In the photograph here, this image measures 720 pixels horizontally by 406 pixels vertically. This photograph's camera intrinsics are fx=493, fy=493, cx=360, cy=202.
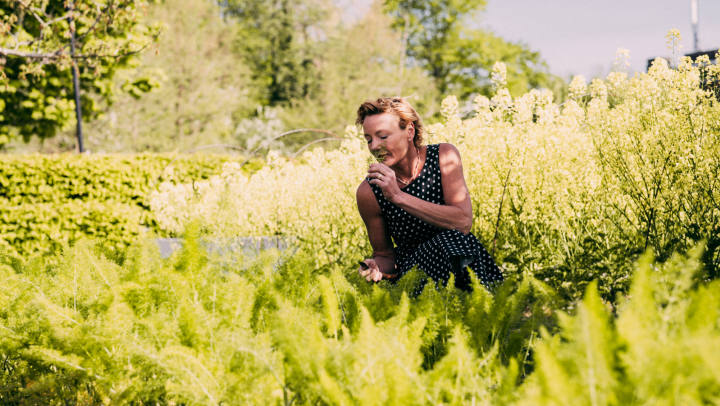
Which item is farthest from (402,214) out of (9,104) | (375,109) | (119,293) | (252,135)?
(252,135)

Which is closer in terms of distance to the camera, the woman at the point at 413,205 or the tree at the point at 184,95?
the woman at the point at 413,205

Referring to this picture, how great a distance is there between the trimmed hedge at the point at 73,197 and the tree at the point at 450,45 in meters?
24.0

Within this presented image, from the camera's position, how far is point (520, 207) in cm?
304

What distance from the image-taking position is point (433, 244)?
2.26m

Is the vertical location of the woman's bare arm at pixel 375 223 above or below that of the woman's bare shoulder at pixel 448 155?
below

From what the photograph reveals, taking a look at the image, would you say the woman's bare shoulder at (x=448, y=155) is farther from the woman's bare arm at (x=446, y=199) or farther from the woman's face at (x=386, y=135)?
the woman's face at (x=386, y=135)

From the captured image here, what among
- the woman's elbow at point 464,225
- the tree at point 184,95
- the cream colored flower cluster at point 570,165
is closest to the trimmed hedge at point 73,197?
the cream colored flower cluster at point 570,165

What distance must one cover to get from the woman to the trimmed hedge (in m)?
4.49

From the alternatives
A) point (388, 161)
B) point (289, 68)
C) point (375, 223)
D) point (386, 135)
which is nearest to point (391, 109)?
point (386, 135)

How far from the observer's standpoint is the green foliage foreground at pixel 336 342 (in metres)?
0.73

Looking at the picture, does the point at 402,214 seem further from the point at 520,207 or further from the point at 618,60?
the point at 618,60

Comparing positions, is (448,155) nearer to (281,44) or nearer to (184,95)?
(184,95)

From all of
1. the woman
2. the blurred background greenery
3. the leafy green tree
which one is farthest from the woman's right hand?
the leafy green tree

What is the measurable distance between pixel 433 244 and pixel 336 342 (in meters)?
1.14
